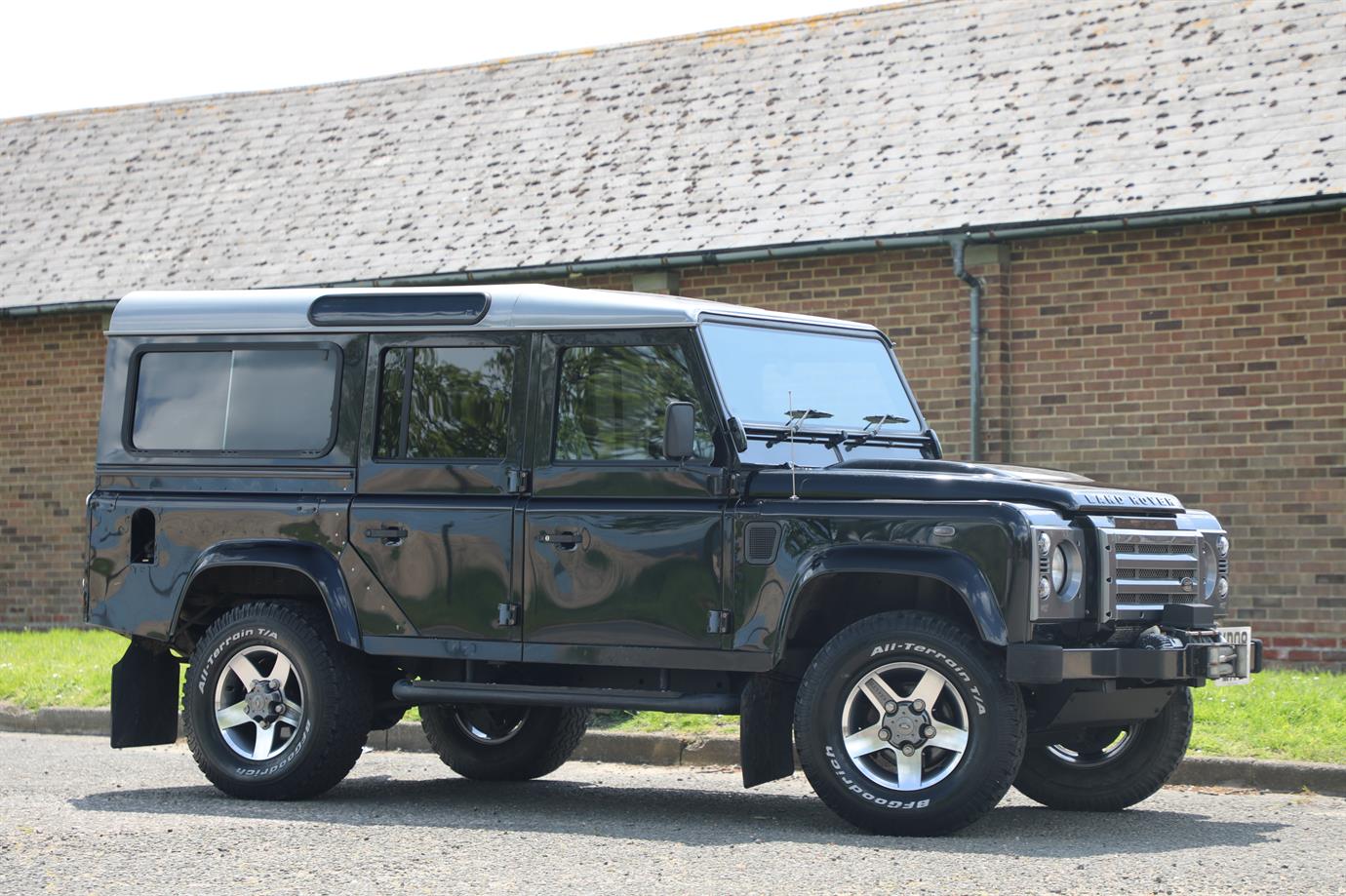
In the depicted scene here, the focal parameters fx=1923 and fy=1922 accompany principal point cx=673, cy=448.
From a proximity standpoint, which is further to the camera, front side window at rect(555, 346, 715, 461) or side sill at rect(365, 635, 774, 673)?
front side window at rect(555, 346, 715, 461)

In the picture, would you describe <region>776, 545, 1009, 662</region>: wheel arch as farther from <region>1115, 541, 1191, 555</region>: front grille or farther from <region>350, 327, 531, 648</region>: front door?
<region>350, 327, 531, 648</region>: front door

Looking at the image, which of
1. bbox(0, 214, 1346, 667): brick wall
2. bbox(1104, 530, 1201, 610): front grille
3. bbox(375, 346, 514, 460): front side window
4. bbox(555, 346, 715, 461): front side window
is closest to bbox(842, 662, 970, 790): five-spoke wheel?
bbox(1104, 530, 1201, 610): front grille

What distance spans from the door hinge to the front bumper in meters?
2.39

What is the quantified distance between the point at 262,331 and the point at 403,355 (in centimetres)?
79

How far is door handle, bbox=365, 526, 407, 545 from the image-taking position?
8.93 metres

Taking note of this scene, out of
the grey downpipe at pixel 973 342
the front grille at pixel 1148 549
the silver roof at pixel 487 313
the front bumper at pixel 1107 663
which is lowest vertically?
the front bumper at pixel 1107 663

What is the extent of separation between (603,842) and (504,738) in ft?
8.23

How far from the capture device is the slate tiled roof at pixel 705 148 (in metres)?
15.5

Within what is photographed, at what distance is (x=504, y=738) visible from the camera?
10.1 m

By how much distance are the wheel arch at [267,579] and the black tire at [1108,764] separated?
326cm

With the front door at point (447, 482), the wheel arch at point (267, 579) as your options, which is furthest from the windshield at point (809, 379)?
the wheel arch at point (267, 579)

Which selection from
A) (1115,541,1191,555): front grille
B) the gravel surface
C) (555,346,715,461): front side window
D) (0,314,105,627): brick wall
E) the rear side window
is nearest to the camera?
the gravel surface

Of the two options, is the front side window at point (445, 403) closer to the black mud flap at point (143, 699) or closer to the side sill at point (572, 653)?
the side sill at point (572, 653)

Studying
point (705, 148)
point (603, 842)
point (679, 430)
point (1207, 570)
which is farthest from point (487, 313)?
point (705, 148)
